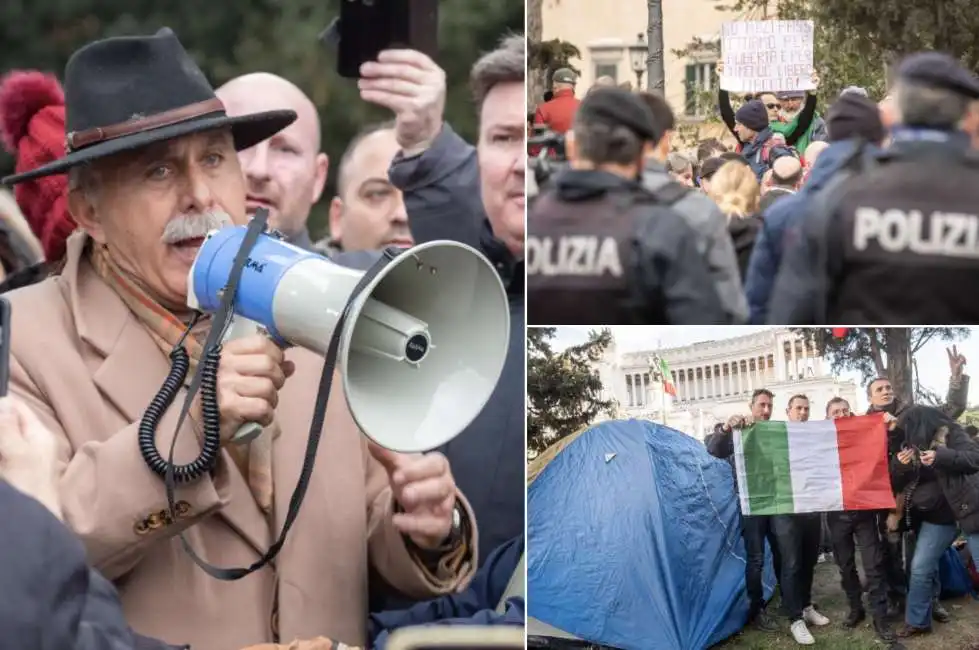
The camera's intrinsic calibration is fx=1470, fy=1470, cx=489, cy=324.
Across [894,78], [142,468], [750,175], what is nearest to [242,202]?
[142,468]

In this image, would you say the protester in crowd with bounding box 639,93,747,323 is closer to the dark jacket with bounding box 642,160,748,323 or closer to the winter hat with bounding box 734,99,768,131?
the dark jacket with bounding box 642,160,748,323

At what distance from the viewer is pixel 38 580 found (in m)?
2.47

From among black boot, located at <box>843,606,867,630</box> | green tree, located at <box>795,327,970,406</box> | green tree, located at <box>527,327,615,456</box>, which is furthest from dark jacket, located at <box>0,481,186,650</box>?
black boot, located at <box>843,606,867,630</box>

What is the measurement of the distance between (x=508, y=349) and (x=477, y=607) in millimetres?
740

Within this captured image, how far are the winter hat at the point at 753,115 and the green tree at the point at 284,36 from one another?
2.43 feet

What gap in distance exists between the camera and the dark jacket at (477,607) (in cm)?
396

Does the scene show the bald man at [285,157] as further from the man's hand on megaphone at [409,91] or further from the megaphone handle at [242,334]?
the megaphone handle at [242,334]

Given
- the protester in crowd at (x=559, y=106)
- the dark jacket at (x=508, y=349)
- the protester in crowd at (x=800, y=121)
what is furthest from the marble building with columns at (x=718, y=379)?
the protester in crowd at (x=559, y=106)

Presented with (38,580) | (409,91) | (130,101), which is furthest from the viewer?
(409,91)

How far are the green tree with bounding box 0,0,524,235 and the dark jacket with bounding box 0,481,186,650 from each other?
173 cm

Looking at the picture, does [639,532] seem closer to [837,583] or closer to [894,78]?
[837,583]

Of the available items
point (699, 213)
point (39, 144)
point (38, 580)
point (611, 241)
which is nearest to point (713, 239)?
point (699, 213)

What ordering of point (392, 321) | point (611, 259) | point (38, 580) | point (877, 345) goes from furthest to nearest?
point (877, 345) < point (611, 259) < point (392, 321) < point (38, 580)

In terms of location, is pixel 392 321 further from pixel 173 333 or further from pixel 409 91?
pixel 409 91
